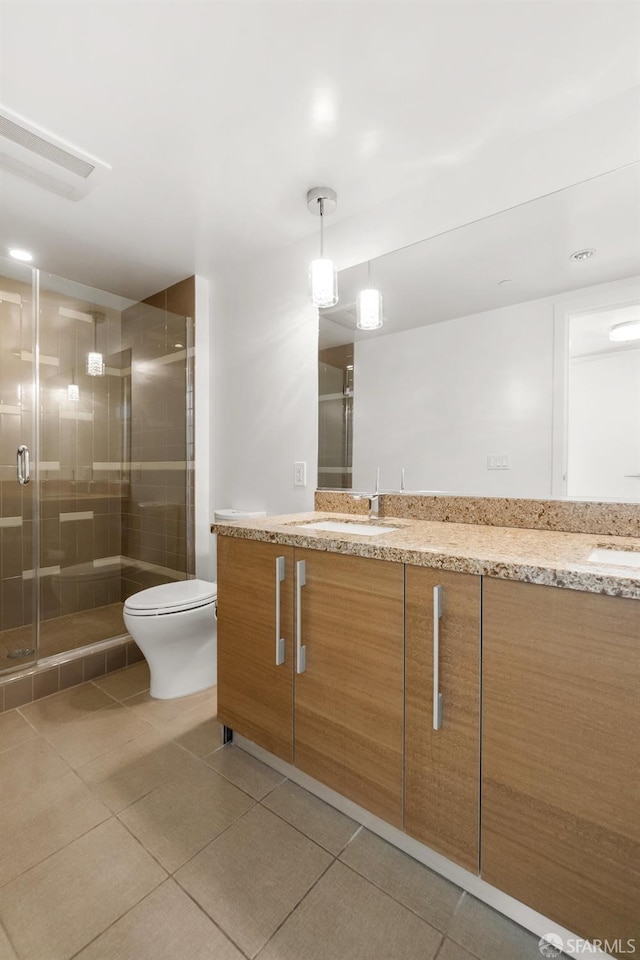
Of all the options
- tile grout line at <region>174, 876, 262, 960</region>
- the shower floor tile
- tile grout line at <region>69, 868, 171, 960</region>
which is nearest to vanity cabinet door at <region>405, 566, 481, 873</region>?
tile grout line at <region>174, 876, 262, 960</region>

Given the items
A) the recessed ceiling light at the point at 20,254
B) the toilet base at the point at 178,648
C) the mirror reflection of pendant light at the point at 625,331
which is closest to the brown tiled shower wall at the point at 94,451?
the recessed ceiling light at the point at 20,254

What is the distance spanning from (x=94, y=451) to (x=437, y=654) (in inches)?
90.3

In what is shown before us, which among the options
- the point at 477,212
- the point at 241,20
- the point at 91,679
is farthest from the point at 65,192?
the point at 91,679

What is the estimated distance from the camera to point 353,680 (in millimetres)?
1209

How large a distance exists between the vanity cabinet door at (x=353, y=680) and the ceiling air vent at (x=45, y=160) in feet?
5.56

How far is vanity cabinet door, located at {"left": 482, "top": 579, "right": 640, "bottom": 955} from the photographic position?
2.66 ft

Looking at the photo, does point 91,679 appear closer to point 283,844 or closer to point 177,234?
point 283,844

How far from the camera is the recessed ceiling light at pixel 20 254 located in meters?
2.31

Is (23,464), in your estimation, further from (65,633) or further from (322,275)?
(322,275)

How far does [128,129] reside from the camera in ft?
4.91

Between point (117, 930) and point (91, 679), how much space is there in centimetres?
141

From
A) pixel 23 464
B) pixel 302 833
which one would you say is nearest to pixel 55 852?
pixel 302 833

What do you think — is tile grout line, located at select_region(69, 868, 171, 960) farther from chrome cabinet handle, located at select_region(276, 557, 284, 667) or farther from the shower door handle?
the shower door handle

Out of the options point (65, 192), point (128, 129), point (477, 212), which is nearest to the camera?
point (128, 129)
